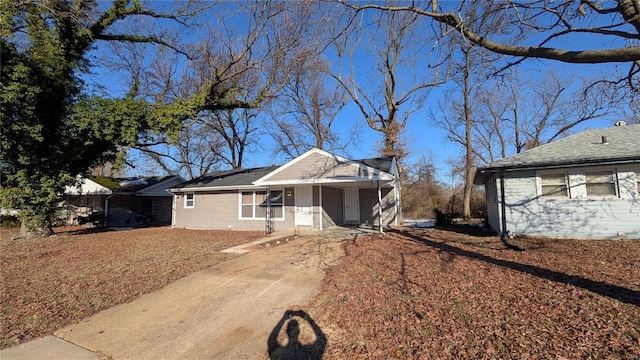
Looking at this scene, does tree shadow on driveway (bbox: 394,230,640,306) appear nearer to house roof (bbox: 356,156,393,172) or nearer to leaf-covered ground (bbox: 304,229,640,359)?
leaf-covered ground (bbox: 304,229,640,359)

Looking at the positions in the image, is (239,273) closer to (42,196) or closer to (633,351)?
(633,351)

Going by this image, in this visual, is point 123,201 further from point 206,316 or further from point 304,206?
point 206,316

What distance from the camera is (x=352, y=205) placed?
1695cm

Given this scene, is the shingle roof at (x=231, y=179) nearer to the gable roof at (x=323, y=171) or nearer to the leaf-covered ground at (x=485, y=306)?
the gable roof at (x=323, y=171)

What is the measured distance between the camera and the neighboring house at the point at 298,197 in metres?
13.2

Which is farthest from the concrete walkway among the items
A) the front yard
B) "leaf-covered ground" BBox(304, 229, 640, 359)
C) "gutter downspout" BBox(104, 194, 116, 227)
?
"gutter downspout" BBox(104, 194, 116, 227)

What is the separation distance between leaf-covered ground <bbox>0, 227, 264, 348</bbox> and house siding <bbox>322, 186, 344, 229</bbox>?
5125mm

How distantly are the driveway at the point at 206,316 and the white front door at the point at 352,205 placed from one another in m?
9.65

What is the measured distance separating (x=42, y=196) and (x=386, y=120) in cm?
2180

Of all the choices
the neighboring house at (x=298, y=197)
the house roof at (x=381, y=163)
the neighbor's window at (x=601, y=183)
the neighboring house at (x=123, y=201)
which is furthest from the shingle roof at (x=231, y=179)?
the neighbor's window at (x=601, y=183)

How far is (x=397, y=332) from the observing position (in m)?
3.66

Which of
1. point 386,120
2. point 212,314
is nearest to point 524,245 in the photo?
point 212,314

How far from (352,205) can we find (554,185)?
937cm

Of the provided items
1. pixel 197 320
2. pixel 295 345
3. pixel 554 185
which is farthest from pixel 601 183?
pixel 197 320
